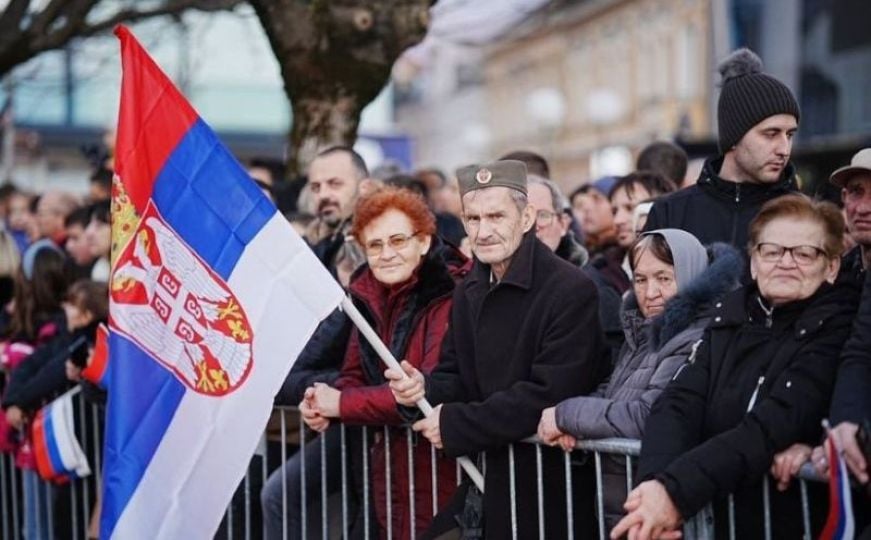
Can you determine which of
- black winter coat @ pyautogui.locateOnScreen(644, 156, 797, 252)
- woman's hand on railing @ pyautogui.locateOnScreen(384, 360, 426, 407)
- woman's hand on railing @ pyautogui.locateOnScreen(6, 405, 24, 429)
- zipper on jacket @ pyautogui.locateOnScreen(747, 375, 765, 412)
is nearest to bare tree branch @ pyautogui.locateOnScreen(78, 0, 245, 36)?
woman's hand on railing @ pyautogui.locateOnScreen(6, 405, 24, 429)

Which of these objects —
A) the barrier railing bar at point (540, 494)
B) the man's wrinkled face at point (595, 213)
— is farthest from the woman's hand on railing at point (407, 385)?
the man's wrinkled face at point (595, 213)

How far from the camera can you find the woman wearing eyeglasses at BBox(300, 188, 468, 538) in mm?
6906

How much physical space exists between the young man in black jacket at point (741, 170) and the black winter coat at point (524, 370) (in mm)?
873

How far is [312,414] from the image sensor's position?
7066mm

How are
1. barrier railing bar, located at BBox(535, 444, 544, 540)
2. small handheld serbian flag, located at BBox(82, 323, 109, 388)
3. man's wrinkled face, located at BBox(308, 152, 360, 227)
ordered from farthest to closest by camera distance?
man's wrinkled face, located at BBox(308, 152, 360, 227)
small handheld serbian flag, located at BBox(82, 323, 109, 388)
barrier railing bar, located at BBox(535, 444, 544, 540)

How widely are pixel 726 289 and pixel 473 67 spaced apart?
3126 inches

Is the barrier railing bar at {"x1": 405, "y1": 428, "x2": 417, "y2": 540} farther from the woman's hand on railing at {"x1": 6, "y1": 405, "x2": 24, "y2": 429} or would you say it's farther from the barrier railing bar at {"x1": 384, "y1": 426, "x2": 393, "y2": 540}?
the woman's hand on railing at {"x1": 6, "y1": 405, "x2": 24, "y2": 429}

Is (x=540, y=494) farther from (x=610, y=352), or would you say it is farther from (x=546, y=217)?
(x=546, y=217)

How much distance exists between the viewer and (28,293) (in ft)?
34.5

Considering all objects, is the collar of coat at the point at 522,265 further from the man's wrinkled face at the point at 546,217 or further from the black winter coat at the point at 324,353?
the man's wrinkled face at the point at 546,217

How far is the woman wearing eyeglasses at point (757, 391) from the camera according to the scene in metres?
5.24

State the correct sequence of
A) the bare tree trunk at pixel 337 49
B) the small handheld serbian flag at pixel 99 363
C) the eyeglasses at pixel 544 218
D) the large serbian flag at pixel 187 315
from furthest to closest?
1. the bare tree trunk at pixel 337 49
2. the small handheld serbian flag at pixel 99 363
3. the eyeglasses at pixel 544 218
4. the large serbian flag at pixel 187 315

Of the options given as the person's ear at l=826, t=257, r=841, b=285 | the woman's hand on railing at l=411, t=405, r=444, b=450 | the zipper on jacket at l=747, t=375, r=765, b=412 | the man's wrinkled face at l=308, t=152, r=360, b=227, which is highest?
the man's wrinkled face at l=308, t=152, r=360, b=227

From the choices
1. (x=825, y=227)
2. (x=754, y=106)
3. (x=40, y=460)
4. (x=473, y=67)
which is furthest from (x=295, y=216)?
(x=473, y=67)
